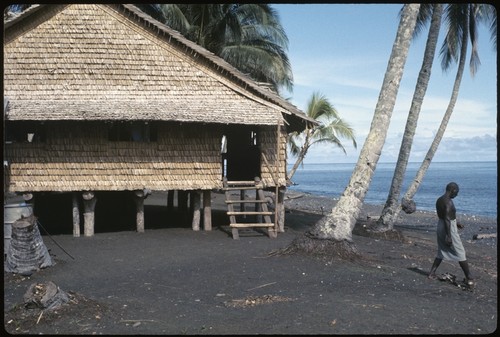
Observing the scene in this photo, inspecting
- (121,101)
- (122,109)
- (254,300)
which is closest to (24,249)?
(254,300)

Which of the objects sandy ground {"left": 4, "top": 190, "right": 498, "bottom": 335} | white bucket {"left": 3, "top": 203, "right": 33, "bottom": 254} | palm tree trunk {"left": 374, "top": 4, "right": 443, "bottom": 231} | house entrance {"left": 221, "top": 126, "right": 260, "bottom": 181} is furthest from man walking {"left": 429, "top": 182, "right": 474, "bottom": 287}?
house entrance {"left": 221, "top": 126, "right": 260, "bottom": 181}

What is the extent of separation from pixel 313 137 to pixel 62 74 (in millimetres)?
20571

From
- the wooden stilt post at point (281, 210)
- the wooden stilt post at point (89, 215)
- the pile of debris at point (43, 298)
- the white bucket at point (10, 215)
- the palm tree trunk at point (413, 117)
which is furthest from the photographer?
the palm tree trunk at point (413, 117)

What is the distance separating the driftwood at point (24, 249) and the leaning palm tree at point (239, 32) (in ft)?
54.8

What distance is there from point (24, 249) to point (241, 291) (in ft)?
14.0

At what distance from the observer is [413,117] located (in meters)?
17.0

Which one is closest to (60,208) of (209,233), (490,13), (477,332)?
(209,233)

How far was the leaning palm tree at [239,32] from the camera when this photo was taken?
25719 mm

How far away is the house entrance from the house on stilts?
6.45 ft

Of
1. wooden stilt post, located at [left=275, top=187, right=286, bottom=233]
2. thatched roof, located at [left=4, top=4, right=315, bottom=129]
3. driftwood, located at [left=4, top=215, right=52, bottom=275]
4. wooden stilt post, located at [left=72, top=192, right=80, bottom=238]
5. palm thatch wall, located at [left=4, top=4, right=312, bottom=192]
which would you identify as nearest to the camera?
driftwood, located at [left=4, top=215, right=52, bottom=275]

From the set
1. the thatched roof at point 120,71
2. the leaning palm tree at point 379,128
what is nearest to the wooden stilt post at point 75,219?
the thatched roof at point 120,71

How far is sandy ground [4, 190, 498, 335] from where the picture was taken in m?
6.99

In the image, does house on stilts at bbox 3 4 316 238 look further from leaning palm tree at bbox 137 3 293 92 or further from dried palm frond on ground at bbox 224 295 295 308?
leaning palm tree at bbox 137 3 293 92

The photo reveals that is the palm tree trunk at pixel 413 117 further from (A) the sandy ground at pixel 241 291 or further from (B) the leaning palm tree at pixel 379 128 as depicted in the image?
(B) the leaning palm tree at pixel 379 128
